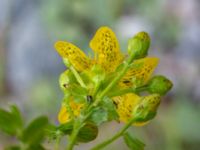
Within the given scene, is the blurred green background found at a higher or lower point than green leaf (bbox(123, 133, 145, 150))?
lower

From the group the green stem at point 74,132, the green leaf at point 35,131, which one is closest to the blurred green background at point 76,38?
the green stem at point 74,132

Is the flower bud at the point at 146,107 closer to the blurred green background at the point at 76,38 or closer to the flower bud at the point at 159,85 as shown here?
Answer: the flower bud at the point at 159,85

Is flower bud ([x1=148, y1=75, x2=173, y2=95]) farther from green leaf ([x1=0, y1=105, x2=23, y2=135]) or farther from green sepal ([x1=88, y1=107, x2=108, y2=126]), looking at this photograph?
green leaf ([x1=0, y1=105, x2=23, y2=135])

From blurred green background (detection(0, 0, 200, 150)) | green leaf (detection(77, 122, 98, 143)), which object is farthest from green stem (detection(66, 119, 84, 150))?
blurred green background (detection(0, 0, 200, 150))

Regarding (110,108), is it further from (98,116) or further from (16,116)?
(16,116)

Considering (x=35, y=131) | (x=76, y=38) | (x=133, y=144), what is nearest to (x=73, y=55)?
(x=133, y=144)

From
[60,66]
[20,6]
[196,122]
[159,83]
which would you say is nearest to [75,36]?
[60,66]

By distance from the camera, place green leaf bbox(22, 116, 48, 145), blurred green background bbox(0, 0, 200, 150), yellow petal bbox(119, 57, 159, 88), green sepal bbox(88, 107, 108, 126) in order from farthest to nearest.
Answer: blurred green background bbox(0, 0, 200, 150) < yellow petal bbox(119, 57, 159, 88) < green sepal bbox(88, 107, 108, 126) < green leaf bbox(22, 116, 48, 145)
